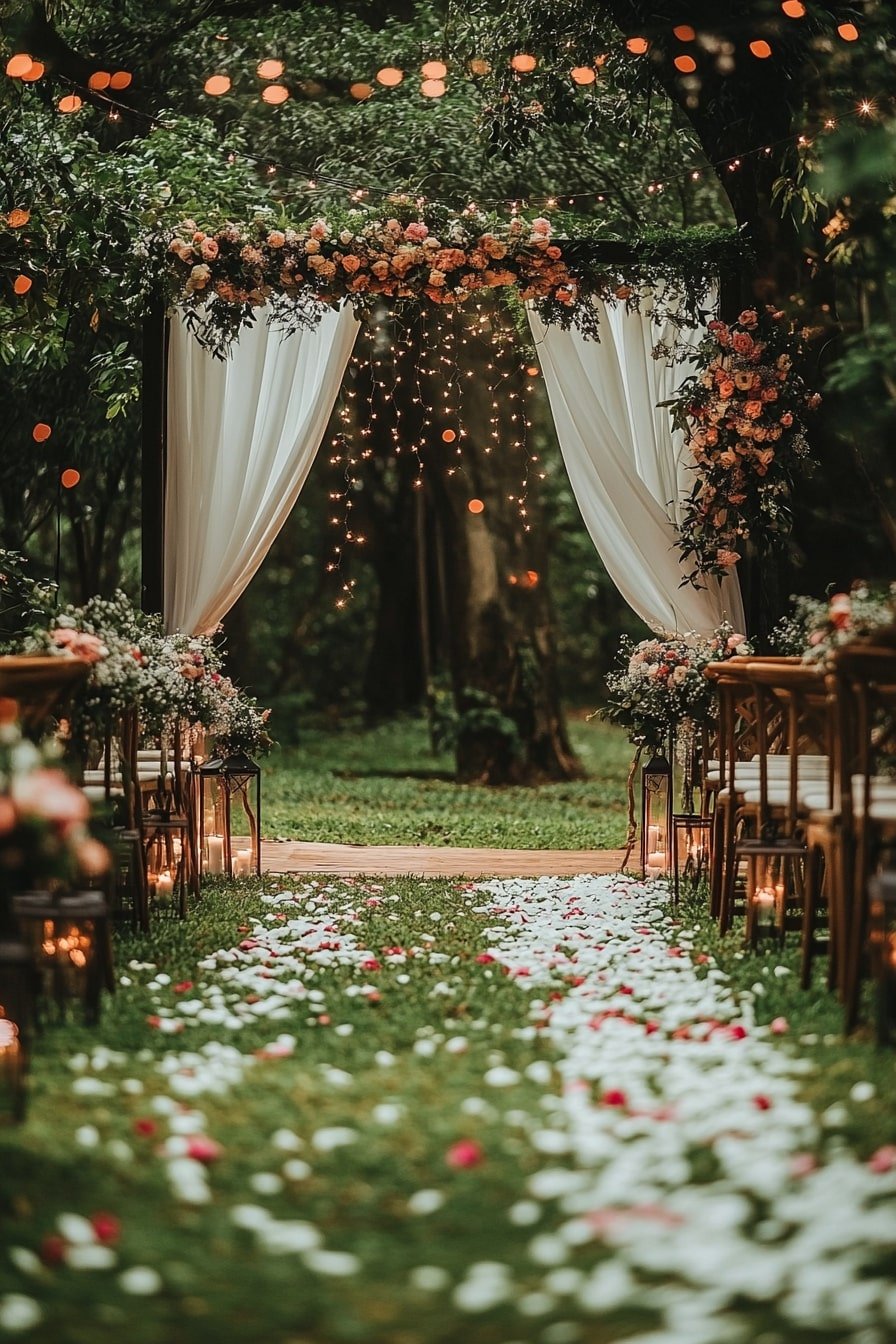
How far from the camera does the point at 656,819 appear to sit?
688 cm

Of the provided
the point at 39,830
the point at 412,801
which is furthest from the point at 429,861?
the point at 39,830

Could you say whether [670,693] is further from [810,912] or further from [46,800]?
[46,800]

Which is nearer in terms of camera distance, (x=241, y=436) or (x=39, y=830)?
(x=39, y=830)

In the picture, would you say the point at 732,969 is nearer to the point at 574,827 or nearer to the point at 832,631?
the point at 832,631

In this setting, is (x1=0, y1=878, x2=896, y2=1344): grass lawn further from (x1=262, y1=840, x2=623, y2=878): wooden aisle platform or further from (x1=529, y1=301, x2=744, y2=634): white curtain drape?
(x1=529, y1=301, x2=744, y2=634): white curtain drape

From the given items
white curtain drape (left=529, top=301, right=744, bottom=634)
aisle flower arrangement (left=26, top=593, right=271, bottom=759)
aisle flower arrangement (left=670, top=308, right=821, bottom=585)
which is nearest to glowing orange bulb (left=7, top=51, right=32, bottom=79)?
aisle flower arrangement (left=26, top=593, right=271, bottom=759)

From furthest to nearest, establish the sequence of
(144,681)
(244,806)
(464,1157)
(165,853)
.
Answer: (244,806), (165,853), (144,681), (464,1157)

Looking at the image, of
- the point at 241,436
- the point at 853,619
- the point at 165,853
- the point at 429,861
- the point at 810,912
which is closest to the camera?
the point at 810,912

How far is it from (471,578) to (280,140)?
3.29 m

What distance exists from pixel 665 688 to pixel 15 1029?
3551 millimetres

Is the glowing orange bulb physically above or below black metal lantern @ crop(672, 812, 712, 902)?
above

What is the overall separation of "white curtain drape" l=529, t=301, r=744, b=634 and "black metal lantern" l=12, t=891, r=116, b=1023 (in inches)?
135

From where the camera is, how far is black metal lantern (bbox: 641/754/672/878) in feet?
19.9

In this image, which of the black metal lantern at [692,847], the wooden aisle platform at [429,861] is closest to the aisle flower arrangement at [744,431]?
the black metal lantern at [692,847]
